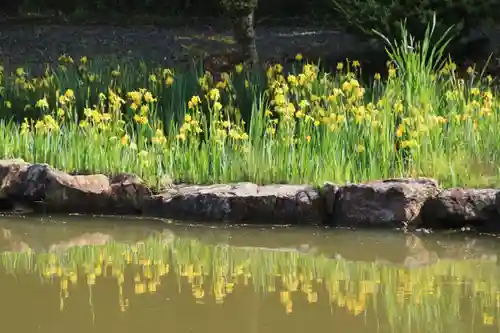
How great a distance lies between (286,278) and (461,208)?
4.77ft

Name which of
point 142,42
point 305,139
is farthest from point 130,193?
point 142,42

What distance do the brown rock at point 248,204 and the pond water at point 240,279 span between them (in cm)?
13

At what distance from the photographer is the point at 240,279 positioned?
4125 mm

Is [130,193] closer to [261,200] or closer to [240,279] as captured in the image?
[261,200]

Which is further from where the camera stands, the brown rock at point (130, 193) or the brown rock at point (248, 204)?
the brown rock at point (130, 193)

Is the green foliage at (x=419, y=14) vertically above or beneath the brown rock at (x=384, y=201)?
above

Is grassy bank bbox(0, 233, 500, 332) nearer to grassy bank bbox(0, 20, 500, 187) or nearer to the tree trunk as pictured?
grassy bank bbox(0, 20, 500, 187)

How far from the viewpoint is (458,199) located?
5.12m

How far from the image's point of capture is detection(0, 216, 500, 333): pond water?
11.4 ft

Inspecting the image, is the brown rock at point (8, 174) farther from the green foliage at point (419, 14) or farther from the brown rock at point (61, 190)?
the green foliage at point (419, 14)

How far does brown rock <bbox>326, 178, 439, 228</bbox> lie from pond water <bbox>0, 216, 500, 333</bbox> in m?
0.11

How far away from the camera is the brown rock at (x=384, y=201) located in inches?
204

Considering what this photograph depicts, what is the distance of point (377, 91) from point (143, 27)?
1188cm

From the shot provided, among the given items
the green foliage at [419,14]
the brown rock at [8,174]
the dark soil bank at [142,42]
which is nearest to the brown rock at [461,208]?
the brown rock at [8,174]
